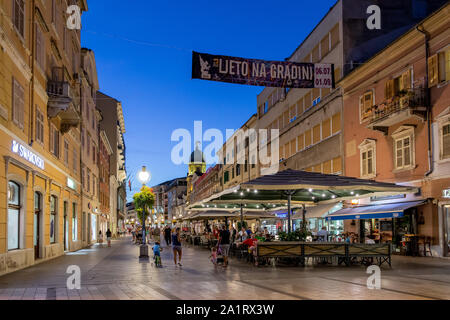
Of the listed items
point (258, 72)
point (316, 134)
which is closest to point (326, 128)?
point (316, 134)

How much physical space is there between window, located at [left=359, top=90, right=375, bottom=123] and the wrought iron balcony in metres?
0.74

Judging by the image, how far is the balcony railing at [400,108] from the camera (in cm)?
2223

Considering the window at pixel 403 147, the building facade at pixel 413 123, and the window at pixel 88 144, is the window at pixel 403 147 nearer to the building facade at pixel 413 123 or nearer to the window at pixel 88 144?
the building facade at pixel 413 123

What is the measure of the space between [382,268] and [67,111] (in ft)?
56.7

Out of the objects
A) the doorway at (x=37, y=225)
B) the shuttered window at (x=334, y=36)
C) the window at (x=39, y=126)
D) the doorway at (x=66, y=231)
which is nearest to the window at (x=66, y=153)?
the doorway at (x=66, y=231)

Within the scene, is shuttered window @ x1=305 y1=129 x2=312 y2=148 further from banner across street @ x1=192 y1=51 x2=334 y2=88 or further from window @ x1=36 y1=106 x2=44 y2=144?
window @ x1=36 y1=106 x2=44 y2=144

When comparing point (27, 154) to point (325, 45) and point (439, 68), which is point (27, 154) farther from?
point (325, 45)

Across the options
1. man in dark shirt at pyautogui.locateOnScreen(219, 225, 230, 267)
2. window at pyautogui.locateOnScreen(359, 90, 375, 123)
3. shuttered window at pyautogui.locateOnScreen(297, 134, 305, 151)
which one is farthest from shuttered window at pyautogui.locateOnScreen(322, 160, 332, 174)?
man in dark shirt at pyautogui.locateOnScreen(219, 225, 230, 267)

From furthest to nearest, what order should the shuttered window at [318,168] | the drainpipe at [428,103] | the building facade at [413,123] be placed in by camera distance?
the shuttered window at [318,168] → the drainpipe at [428,103] → the building facade at [413,123]

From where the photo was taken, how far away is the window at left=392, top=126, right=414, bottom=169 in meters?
23.5

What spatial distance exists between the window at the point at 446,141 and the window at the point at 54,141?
59.1 ft

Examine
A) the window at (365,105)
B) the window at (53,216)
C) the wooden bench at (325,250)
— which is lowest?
the wooden bench at (325,250)
